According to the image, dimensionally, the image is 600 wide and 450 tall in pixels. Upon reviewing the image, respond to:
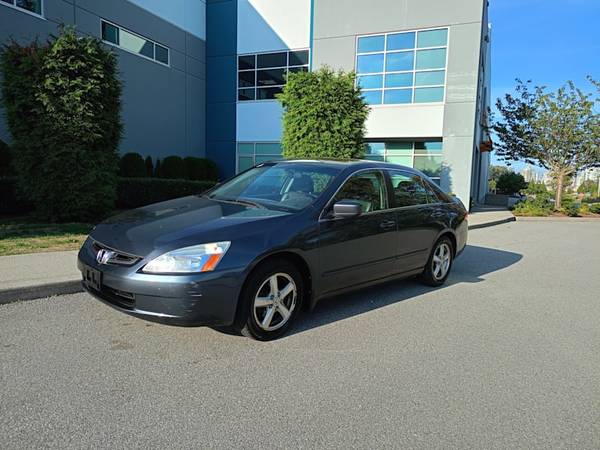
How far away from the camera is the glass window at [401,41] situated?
19109 millimetres

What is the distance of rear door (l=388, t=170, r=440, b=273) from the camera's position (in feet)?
17.6

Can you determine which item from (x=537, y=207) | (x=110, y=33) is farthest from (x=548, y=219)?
(x=110, y=33)

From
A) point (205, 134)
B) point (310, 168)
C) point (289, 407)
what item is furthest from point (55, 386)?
point (205, 134)

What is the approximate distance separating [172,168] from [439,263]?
16.0 m

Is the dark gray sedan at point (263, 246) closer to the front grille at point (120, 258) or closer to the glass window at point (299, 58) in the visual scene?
the front grille at point (120, 258)

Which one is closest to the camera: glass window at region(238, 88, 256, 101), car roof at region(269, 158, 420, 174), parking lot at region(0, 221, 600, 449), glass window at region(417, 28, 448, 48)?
parking lot at region(0, 221, 600, 449)

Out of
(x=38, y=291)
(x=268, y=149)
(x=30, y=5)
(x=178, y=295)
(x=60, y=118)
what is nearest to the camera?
(x=178, y=295)

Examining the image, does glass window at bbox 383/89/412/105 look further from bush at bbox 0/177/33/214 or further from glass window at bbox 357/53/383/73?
bush at bbox 0/177/33/214

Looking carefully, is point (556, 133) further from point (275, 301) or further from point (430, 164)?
point (275, 301)

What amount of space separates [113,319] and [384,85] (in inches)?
701

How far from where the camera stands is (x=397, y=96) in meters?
19.5

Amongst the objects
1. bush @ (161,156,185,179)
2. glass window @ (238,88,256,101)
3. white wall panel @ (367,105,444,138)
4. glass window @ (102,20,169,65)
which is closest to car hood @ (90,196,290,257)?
white wall panel @ (367,105,444,138)

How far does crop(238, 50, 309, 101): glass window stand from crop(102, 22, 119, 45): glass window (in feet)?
21.7

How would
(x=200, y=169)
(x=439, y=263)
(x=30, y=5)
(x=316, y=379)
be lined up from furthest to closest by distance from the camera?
(x=200, y=169), (x=30, y=5), (x=439, y=263), (x=316, y=379)
